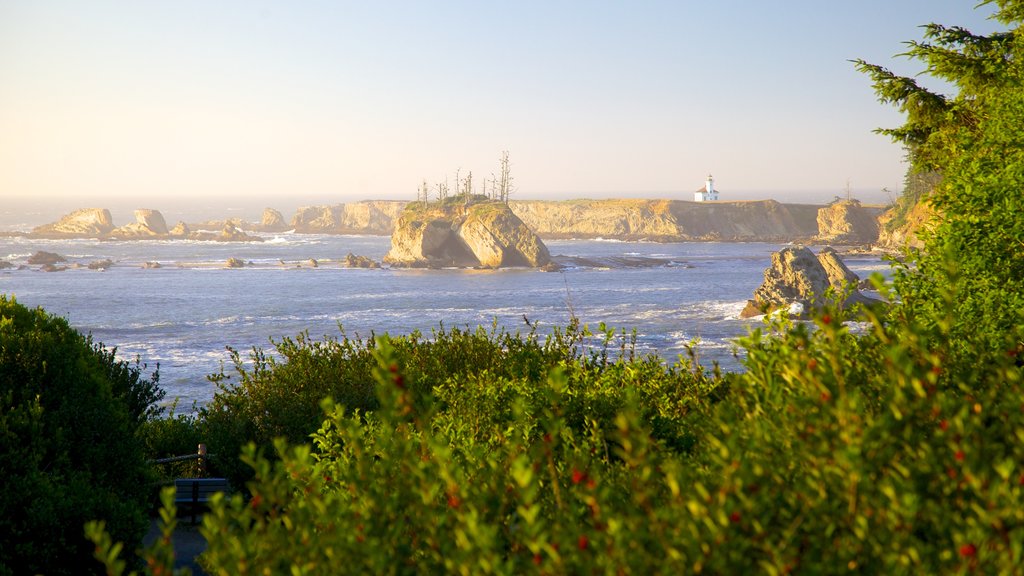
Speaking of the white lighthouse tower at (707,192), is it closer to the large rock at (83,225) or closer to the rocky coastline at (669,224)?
the rocky coastline at (669,224)

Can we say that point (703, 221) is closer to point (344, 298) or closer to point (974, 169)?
point (344, 298)

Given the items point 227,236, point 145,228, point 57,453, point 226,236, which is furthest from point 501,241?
point 57,453

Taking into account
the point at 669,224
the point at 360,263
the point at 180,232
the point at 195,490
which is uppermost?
the point at 669,224

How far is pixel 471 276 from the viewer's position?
11912cm

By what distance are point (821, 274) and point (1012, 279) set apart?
2697 inches

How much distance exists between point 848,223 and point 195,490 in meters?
164

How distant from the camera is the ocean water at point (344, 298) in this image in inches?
2633

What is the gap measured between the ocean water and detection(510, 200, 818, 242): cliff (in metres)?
25.1

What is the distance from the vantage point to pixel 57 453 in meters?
11.3

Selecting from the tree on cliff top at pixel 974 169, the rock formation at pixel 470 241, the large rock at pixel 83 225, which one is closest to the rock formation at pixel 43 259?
the rock formation at pixel 470 241

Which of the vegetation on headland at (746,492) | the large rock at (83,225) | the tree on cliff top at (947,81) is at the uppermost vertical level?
the tree on cliff top at (947,81)

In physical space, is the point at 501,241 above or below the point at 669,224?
below

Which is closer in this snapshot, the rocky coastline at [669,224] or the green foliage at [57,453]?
the green foliage at [57,453]

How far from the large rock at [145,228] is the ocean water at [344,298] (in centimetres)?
3473
